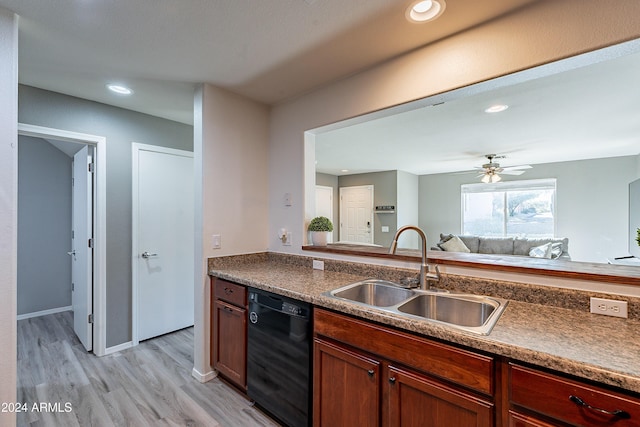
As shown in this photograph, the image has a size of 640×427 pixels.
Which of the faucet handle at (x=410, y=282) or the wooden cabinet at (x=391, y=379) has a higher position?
the faucet handle at (x=410, y=282)

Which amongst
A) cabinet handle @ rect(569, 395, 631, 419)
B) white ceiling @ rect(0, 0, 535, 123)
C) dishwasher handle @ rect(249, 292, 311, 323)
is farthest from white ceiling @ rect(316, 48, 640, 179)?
dishwasher handle @ rect(249, 292, 311, 323)

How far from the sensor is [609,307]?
1272 mm

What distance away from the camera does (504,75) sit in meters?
1.49

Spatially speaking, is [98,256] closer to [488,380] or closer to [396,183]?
[488,380]

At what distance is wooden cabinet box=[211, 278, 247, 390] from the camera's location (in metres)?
2.05

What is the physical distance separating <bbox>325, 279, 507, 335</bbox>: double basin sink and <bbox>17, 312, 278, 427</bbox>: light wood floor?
1.05 m

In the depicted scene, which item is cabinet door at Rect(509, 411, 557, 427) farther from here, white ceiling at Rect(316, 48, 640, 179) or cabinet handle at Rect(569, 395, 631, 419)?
white ceiling at Rect(316, 48, 640, 179)

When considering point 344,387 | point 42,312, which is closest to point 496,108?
point 344,387

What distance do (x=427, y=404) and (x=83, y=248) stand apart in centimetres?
334

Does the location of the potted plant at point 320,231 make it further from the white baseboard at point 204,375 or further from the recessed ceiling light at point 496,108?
the recessed ceiling light at point 496,108

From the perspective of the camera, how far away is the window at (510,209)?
5855 mm

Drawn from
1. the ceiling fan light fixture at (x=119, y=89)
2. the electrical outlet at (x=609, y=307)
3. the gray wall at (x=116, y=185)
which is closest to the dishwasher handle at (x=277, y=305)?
the electrical outlet at (x=609, y=307)

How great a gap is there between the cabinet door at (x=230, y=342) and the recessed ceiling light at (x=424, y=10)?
6.86 feet

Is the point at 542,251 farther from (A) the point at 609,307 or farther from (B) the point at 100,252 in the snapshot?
(B) the point at 100,252
